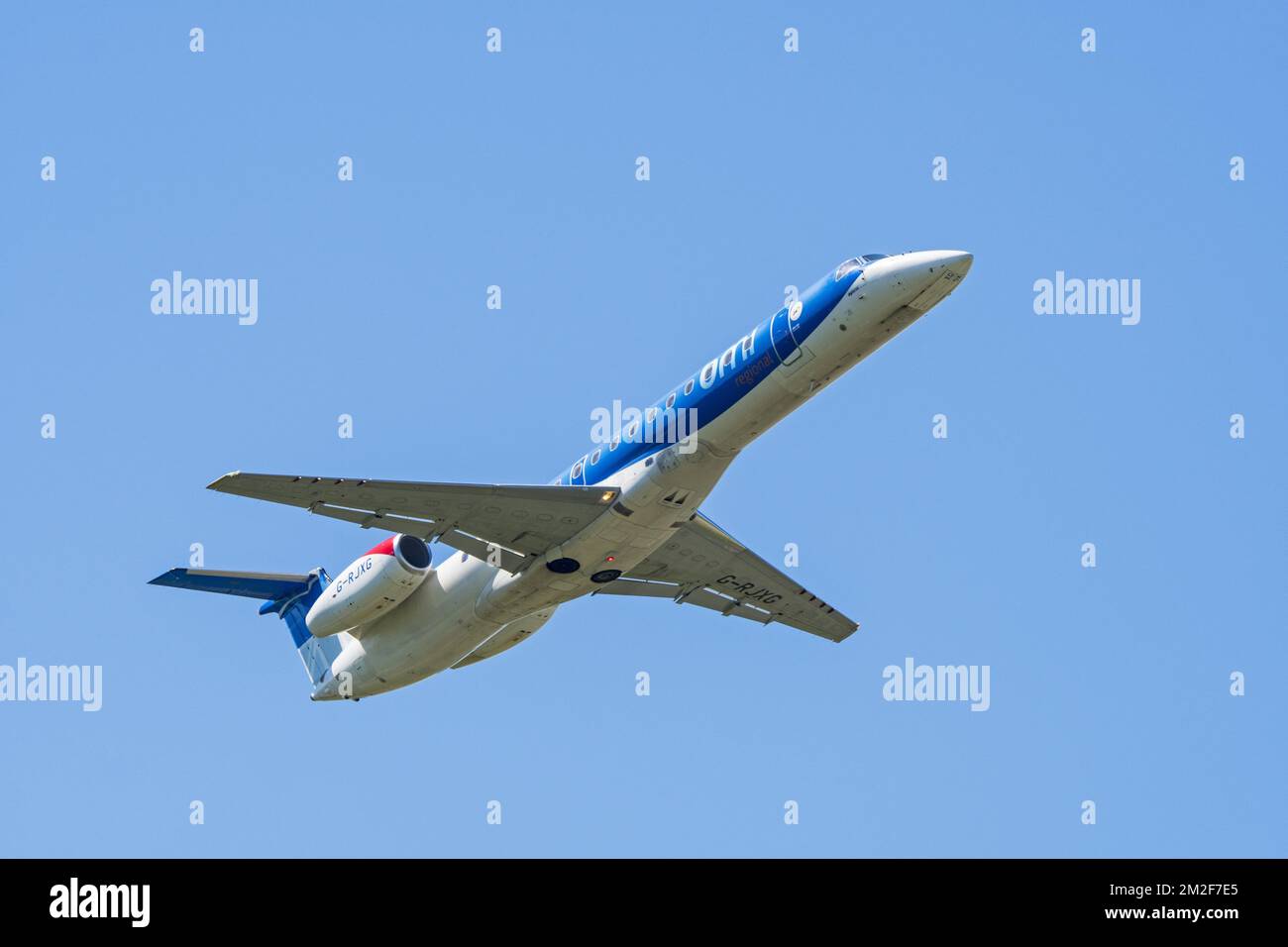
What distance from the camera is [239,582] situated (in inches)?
1661

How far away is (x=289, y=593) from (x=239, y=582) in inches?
71.8

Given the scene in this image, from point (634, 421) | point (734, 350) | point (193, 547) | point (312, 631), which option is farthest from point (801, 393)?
point (193, 547)

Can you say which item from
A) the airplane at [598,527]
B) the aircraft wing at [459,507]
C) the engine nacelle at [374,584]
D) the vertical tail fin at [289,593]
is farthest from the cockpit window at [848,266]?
the vertical tail fin at [289,593]

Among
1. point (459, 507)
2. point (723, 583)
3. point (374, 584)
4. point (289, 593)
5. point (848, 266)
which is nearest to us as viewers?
point (848, 266)

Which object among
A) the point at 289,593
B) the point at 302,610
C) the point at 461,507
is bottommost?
the point at 302,610

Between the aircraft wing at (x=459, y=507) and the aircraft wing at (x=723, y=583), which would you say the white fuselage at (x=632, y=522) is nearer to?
the aircraft wing at (x=459, y=507)

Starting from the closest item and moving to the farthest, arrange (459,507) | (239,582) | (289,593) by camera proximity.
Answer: (459,507)
(239,582)
(289,593)

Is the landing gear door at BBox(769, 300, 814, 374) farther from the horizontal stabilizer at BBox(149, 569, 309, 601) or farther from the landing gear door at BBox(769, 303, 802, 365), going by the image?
the horizontal stabilizer at BBox(149, 569, 309, 601)

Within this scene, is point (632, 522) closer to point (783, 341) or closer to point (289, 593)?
point (783, 341)

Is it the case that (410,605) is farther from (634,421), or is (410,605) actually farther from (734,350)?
(734,350)

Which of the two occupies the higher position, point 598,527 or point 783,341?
point 783,341

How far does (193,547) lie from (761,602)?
13.7 metres

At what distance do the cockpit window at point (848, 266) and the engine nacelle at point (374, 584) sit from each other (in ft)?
36.3

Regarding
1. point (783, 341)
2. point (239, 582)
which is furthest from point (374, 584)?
point (783, 341)
